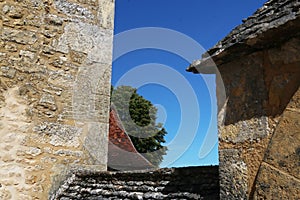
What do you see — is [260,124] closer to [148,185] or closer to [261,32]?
[261,32]

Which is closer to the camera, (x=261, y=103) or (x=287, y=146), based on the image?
(x=287, y=146)

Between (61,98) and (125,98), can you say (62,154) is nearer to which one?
(61,98)

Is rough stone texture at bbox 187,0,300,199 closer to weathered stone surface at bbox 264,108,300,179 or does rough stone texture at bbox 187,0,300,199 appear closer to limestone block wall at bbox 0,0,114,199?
weathered stone surface at bbox 264,108,300,179

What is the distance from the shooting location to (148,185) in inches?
112

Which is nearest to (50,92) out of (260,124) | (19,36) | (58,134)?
(58,134)

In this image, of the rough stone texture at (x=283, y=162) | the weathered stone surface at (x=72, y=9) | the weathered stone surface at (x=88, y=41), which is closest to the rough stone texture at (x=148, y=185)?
the rough stone texture at (x=283, y=162)

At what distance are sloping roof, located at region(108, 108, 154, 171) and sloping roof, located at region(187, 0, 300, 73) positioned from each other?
875cm

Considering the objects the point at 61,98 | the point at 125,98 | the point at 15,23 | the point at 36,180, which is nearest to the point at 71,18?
the point at 15,23

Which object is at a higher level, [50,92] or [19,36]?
[19,36]

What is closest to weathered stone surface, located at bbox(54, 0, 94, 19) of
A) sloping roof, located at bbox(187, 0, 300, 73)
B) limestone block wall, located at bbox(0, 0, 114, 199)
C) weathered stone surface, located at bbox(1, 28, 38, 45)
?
limestone block wall, located at bbox(0, 0, 114, 199)

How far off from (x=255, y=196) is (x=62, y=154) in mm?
2745

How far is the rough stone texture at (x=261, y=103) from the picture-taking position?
1.62 m

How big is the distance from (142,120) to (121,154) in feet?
21.1

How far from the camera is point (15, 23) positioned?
13.0 ft
